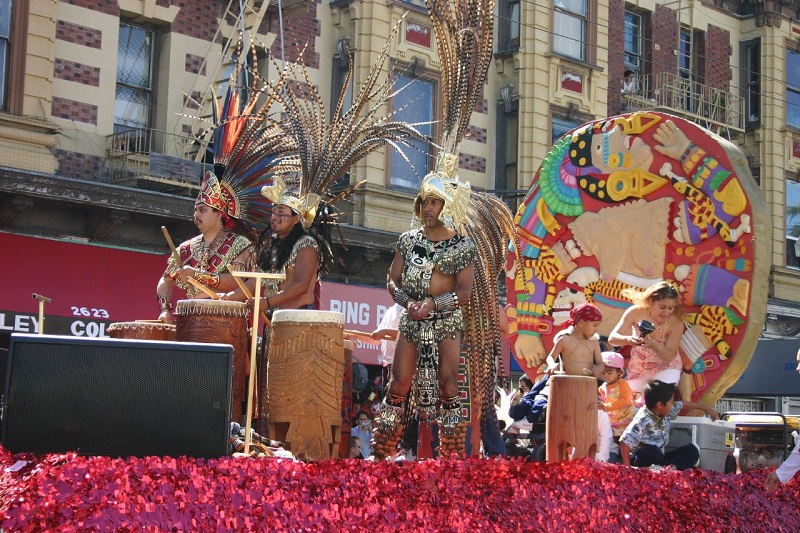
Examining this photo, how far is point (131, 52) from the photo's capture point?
18.2 metres

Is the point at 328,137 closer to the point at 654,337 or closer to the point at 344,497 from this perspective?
the point at 654,337

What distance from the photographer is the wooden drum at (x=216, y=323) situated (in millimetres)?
7977

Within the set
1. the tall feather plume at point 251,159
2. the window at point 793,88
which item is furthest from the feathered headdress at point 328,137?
the window at point 793,88

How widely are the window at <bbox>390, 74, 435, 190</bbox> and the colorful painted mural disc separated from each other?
957cm

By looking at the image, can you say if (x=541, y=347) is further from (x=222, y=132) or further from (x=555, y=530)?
(x=555, y=530)

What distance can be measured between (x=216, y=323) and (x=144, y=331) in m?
0.50

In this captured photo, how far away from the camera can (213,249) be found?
9031 millimetres

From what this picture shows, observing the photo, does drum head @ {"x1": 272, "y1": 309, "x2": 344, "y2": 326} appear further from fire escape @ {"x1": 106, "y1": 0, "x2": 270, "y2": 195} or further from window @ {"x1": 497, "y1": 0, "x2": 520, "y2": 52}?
window @ {"x1": 497, "y1": 0, "x2": 520, "y2": 52}

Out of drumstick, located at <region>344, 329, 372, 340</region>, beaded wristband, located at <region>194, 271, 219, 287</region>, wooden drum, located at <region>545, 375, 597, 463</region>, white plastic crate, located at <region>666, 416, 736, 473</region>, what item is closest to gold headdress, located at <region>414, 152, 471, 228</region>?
drumstick, located at <region>344, 329, 372, 340</region>

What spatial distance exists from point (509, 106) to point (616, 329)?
12959 millimetres

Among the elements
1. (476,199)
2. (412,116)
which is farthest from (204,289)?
(412,116)

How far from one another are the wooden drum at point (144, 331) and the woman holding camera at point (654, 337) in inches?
142

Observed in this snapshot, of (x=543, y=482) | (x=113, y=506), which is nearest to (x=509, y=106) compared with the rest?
(x=543, y=482)

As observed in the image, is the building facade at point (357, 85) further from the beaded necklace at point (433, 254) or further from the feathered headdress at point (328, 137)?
the beaded necklace at point (433, 254)
